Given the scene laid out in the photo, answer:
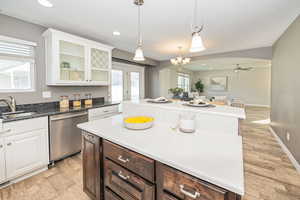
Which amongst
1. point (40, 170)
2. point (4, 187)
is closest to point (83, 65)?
point (40, 170)

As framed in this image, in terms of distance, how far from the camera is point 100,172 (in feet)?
4.11

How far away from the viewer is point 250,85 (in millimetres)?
8883

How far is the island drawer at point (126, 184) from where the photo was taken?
92 cm

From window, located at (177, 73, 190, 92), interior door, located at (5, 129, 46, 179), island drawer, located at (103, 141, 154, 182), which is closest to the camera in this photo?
island drawer, located at (103, 141, 154, 182)

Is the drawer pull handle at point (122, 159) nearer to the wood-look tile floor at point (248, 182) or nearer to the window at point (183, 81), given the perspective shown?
the wood-look tile floor at point (248, 182)

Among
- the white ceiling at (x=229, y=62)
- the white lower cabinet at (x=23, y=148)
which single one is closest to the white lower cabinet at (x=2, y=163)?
the white lower cabinet at (x=23, y=148)

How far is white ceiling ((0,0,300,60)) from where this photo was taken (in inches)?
72.6

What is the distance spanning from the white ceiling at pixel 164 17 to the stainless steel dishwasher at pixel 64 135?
63.7 inches

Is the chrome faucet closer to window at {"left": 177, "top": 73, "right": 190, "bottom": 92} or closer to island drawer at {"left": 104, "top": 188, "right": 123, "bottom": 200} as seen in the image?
island drawer at {"left": 104, "top": 188, "right": 123, "bottom": 200}

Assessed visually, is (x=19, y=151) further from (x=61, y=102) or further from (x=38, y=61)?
(x=38, y=61)

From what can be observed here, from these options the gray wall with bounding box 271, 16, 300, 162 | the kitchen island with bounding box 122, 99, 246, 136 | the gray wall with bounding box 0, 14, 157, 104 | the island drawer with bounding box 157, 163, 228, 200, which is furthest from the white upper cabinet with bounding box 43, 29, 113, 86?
the gray wall with bounding box 271, 16, 300, 162

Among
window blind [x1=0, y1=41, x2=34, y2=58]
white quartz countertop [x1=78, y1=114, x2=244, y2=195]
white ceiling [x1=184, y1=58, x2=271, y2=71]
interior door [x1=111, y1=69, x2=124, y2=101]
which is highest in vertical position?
white ceiling [x1=184, y1=58, x2=271, y2=71]

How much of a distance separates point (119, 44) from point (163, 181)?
11.4 feet

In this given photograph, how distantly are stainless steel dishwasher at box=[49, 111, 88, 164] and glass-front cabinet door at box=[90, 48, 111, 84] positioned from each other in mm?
941
